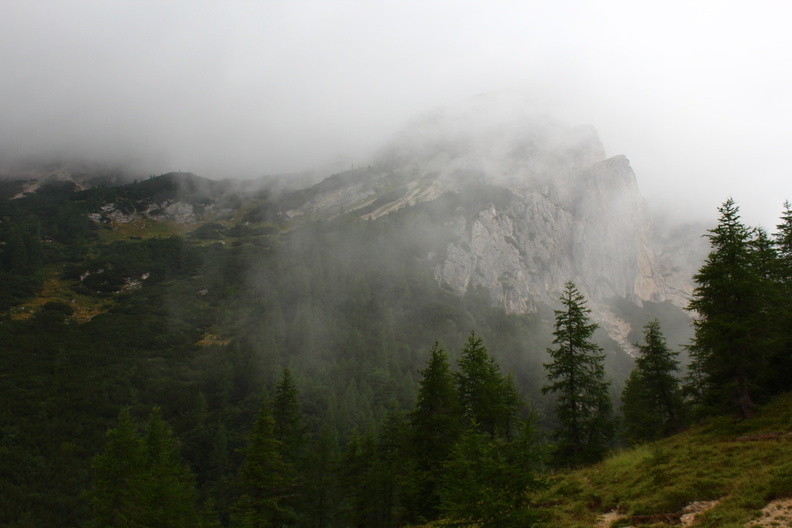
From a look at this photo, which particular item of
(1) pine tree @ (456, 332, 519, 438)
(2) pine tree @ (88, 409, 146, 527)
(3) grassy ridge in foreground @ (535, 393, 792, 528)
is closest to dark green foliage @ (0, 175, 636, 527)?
(1) pine tree @ (456, 332, 519, 438)

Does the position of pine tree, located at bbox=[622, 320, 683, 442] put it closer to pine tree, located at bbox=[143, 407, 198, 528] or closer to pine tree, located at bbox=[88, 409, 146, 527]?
pine tree, located at bbox=[143, 407, 198, 528]

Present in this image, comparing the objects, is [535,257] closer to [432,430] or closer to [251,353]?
[251,353]

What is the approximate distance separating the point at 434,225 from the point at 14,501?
146 metres

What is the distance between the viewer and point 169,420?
81562mm

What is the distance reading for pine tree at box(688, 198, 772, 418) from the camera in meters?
18.7

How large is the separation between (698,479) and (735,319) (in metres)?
9.11

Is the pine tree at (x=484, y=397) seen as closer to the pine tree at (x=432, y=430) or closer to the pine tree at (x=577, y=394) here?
the pine tree at (x=432, y=430)

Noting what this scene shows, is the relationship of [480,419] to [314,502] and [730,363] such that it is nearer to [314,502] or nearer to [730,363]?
[730,363]

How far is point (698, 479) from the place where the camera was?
13844 mm

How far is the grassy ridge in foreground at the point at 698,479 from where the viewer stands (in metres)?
11.8

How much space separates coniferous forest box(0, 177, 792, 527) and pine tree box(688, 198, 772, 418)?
0.36ft

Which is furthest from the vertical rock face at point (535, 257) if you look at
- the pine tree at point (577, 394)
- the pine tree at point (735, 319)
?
the pine tree at point (735, 319)

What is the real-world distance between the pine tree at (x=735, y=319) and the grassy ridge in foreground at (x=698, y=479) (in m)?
1.39

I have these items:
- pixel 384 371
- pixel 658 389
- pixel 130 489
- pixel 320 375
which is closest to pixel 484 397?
pixel 658 389
